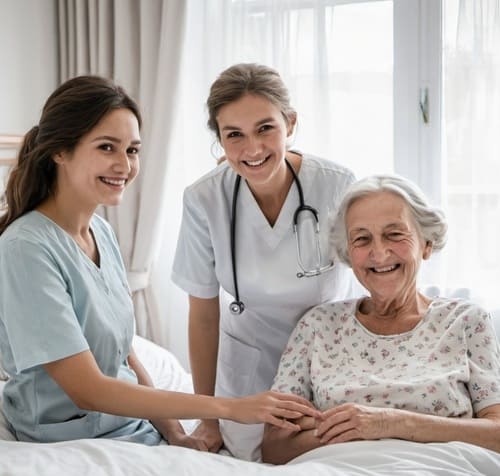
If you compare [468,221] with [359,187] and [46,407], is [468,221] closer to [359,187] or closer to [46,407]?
[359,187]

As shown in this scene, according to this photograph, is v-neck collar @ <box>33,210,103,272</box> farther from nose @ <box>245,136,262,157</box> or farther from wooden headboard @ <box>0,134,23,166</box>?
wooden headboard @ <box>0,134,23,166</box>

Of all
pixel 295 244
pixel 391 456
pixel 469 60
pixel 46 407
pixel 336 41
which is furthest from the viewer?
pixel 336 41

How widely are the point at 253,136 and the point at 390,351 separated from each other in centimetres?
64

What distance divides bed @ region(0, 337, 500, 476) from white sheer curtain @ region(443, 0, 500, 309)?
1.61 metres

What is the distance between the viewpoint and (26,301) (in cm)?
158

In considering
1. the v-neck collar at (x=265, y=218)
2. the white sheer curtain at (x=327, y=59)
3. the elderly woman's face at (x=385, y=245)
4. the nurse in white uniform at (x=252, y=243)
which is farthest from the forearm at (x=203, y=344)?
the white sheer curtain at (x=327, y=59)

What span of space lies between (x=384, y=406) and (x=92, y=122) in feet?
3.03

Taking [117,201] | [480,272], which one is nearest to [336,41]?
[480,272]

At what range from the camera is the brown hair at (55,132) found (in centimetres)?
Answer: 171

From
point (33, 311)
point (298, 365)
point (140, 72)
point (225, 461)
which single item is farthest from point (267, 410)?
point (140, 72)

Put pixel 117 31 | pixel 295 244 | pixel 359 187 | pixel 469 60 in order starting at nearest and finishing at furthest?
pixel 359 187, pixel 295 244, pixel 469 60, pixel 117 31

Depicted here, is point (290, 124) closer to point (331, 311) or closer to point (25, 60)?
Result: point (331, 311)

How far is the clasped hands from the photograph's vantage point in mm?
1611

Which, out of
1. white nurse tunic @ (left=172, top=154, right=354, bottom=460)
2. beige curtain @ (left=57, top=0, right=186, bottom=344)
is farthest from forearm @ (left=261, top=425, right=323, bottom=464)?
beige curtain @ (left=57, top=0, right=186, bottom=344)
